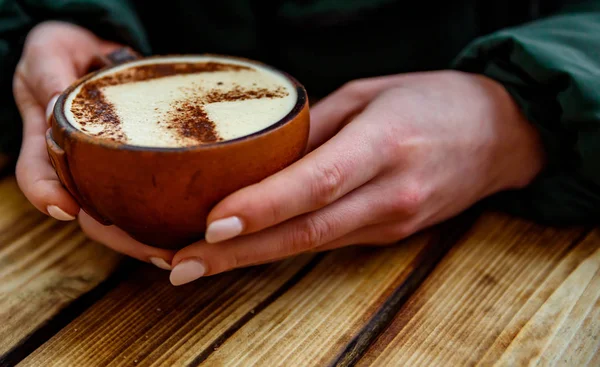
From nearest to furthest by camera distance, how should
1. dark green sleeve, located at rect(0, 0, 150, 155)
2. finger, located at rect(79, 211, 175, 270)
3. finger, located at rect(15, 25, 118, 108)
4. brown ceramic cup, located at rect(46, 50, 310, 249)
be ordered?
brown ceramic cup, located at rect(46, 50, 310, 249)
finger, located at rect(79, 211, 175, 270)
finger, located at rect(15, 25, 118, 108)
dark green sleeve, located at rect(0, 0, 150, 155)

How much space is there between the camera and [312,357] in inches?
18.3

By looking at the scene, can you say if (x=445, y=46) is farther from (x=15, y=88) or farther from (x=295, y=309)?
(x=15, y=88)

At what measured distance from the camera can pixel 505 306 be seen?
20.4 inches

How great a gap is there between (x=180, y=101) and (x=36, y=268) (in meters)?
0.26

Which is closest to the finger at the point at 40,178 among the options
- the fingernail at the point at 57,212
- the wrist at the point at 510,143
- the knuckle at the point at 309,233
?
the fingernail at the point at 57,212

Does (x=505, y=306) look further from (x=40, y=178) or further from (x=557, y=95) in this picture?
(x=40, y=178)

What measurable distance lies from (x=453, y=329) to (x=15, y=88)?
24.1 inches

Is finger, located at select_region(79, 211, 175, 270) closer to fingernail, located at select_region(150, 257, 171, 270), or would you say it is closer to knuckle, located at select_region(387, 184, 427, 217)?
fingernail, located at select_region(150, 257, 171, 270)

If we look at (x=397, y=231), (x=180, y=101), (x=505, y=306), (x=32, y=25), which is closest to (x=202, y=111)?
(x=180, y=101)

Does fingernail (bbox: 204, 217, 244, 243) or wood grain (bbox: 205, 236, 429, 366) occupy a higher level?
fingernail (bbox: 204, 217, 244, 243)

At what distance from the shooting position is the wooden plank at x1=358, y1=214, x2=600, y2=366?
465mm

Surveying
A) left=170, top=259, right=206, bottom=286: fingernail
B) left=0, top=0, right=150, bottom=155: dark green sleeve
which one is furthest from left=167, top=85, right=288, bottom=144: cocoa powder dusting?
left=0, top=0, right=150, bottom=155: dark green sleeve

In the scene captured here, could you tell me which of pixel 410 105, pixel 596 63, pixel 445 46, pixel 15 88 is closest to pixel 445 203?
pixel 410 105

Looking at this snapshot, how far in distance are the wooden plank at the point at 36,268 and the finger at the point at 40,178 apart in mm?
96
